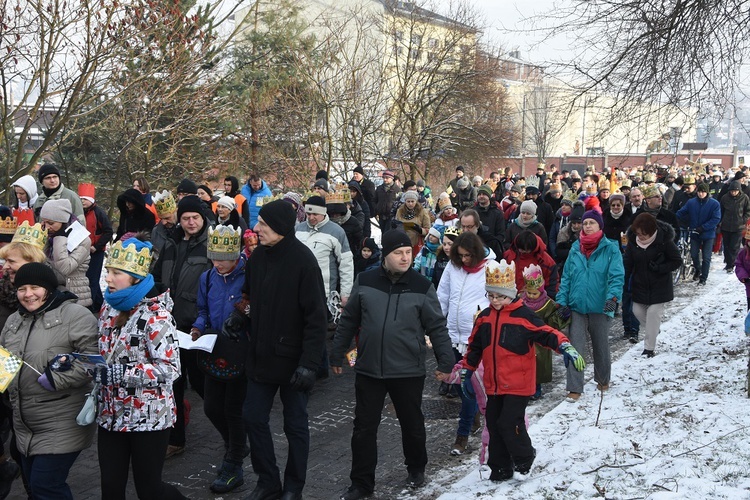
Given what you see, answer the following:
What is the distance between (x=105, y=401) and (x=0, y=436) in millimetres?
1627

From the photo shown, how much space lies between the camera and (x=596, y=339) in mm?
8383

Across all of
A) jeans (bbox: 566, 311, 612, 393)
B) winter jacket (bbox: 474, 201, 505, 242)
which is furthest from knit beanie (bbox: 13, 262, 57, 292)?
winter jacket (bbox: 474, 201, 505, 242)

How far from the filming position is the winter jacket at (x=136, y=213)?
909 centimetres

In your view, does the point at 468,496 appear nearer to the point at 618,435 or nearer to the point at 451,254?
the point at 618,435

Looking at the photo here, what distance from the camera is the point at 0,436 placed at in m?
5.74

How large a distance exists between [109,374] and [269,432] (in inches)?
54.0

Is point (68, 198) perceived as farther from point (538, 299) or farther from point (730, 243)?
point (730, 243)

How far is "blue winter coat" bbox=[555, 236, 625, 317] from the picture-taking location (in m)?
8.11

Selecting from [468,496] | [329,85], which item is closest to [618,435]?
[468,496]

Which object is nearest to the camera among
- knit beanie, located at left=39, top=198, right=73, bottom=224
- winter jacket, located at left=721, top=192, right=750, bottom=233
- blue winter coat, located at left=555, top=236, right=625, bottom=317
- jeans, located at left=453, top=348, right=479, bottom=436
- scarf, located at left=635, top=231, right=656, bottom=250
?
jeans, located at left=453, top=348, right=479, bottom=436

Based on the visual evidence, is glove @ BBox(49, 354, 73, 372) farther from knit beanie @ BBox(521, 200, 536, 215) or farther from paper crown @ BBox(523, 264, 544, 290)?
knit beanie @ BBox(521, 200, 536, 215)

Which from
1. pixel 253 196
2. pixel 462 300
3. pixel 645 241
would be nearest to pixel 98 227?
pixel 253 196

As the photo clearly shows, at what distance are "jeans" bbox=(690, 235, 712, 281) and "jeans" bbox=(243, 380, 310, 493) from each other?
12.6m

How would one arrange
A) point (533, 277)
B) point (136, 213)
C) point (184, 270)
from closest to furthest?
point (184, 270) < point (533, 277) < point (136, 213)
